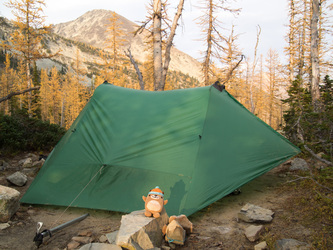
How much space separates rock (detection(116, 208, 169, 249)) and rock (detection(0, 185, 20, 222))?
6.84 ft

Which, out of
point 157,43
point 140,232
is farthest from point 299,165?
point 157,43

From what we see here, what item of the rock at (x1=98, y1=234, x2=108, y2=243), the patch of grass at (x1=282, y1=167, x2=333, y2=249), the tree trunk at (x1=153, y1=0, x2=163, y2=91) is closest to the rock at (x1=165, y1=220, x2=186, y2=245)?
the rock at (x1=98, y1=234, x2=108, y2=243)

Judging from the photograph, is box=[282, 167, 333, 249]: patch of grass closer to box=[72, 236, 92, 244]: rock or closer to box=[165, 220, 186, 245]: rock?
box=[165, 220, 186, 245]: rock

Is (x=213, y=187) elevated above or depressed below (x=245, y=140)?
below

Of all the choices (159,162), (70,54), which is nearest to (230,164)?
(159,162)

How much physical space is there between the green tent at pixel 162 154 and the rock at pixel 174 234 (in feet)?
1.72

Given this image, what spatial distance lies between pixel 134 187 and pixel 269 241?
2.10 meters

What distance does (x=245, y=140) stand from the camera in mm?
4445

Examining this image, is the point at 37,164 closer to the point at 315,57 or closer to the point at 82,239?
the point at 82,239

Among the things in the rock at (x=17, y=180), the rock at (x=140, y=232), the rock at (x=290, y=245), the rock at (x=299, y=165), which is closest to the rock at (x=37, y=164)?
the rock at (x=17, y=180)

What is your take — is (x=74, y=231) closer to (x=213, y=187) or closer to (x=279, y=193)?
(x=213, y=187)

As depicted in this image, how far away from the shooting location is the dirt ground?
2902mm

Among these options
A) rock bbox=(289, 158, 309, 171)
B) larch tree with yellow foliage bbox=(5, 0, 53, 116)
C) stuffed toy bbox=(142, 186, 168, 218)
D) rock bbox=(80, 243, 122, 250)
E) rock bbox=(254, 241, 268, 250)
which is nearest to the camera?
rock bbox=(80, 243, 122, 250)

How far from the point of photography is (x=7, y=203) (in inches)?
136
